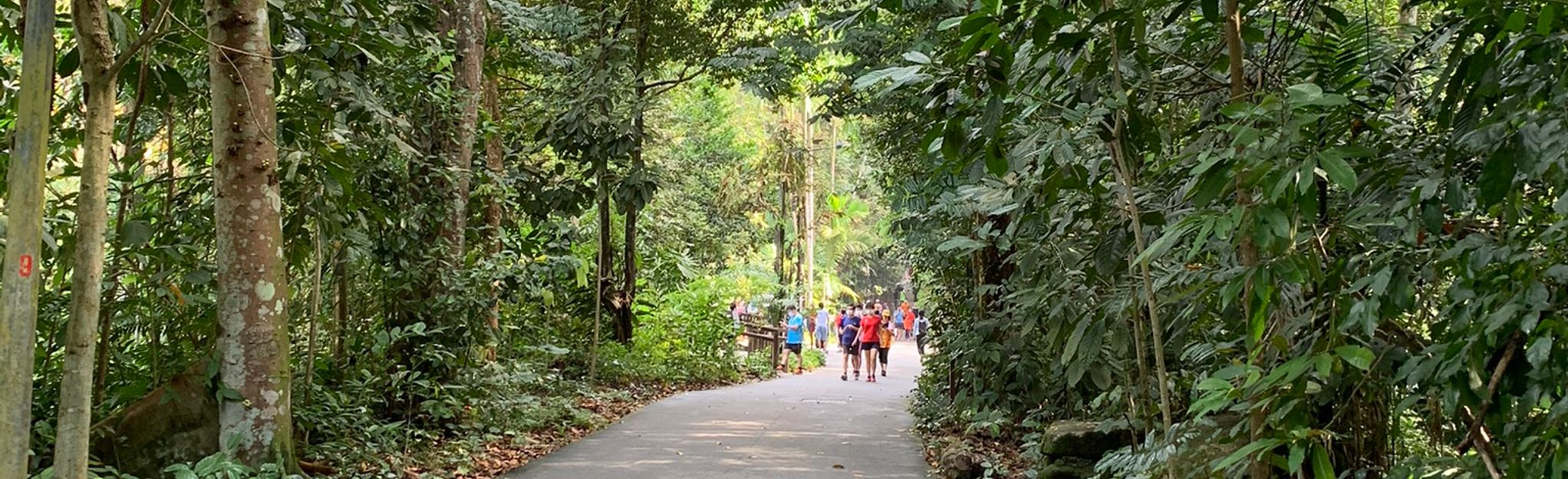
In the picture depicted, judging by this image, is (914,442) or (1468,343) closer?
(1468,343)

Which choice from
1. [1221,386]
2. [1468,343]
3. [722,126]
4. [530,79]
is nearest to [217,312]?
[1221,386]

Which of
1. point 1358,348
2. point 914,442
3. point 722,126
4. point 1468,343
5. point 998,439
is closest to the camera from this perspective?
point 1468,343

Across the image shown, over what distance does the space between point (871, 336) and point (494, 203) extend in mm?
10592

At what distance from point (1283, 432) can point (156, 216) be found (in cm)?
693

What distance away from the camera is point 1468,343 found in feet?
8.18

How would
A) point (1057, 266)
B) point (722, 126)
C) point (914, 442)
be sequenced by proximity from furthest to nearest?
point (722, 126) → point (914, 442) → point (1057, 266)

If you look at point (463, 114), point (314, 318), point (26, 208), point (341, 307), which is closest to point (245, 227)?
point (314, 318)

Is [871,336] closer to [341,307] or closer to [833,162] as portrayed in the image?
[341,307]

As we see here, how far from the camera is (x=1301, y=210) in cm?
252

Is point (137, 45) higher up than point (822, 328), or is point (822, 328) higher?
point (137, 45)

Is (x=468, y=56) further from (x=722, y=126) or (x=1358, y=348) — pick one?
(x=722, y=126)

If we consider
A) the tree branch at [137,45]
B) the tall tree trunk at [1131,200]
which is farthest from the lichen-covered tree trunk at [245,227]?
the tall tree trunk at [1131,200]

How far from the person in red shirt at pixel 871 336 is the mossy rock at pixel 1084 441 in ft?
42.1

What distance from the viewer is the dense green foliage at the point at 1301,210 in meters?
2.51
